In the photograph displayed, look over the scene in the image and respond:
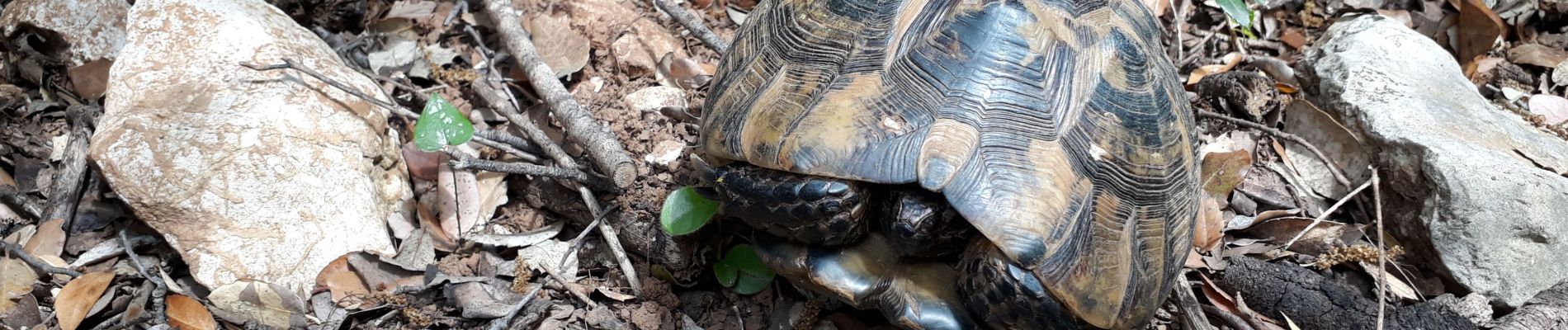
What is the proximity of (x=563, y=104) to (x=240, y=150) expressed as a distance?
1065 millimetres

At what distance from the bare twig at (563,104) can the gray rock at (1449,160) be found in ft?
8.94

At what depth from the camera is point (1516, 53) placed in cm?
404

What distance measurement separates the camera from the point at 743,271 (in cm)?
303

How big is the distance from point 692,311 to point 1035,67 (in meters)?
1.43

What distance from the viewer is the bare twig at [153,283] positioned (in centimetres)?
301

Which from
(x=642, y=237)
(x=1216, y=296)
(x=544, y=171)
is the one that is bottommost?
(x=1216, y=296)

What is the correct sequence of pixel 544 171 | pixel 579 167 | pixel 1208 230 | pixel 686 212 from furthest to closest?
1. pixel 1208 230
2. pixel 579 167
3. pixel 544 171
4. pixel 686 212

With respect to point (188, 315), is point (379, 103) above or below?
above

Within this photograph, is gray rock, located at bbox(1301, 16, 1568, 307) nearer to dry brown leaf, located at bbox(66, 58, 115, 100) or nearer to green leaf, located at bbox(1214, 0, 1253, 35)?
green leaf, located at bbox(1214, 0, 1253, 35)

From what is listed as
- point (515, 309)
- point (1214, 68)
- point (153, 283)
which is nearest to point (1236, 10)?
point (1214, 68)

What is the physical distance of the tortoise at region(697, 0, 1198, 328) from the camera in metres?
2.18

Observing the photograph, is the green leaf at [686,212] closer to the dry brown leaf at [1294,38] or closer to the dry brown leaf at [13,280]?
the dry brown leaf at [13,280]

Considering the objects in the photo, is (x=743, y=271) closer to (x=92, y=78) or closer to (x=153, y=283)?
(x=153, y=283)

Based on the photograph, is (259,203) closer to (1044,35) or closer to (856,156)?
(856,156)
